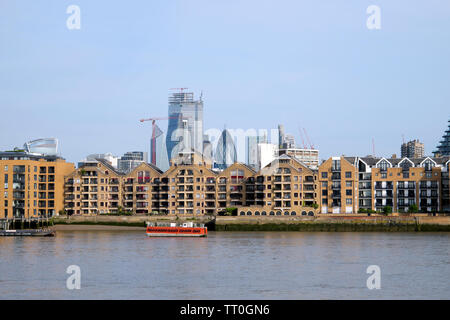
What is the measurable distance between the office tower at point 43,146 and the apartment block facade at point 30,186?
14478mm

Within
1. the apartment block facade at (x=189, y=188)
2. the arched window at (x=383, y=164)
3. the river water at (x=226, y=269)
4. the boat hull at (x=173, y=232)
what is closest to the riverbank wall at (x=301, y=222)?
the apartment block facade at (x=189, y=188)

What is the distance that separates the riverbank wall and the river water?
116ft

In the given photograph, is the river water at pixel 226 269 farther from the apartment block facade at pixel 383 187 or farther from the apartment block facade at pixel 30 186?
the apartment block facade at pixel 30 186

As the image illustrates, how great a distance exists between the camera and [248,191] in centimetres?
17238

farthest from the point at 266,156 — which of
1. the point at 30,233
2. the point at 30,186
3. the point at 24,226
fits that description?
the point at 30,233

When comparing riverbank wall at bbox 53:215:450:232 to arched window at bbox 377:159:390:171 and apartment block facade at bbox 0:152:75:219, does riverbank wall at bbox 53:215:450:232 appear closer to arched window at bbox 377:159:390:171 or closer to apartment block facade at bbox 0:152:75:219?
apartment block facade at bbox 0:152:75:219

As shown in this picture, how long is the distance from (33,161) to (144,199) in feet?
90.0

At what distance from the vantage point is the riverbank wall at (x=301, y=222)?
486 ft

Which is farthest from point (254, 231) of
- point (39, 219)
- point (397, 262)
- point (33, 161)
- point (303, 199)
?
point (397, 262)

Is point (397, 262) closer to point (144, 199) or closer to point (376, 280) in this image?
point (376, 280)

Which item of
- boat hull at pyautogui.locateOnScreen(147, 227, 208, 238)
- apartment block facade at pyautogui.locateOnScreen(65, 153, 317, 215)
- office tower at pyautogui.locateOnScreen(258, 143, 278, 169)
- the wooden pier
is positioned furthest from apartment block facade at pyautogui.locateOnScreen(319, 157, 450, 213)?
the wooden pier

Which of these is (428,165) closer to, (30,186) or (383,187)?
(383,187)

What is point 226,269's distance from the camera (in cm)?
7638

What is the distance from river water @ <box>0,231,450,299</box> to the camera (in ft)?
202
